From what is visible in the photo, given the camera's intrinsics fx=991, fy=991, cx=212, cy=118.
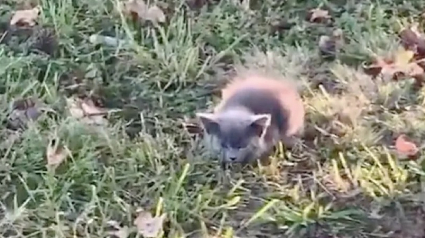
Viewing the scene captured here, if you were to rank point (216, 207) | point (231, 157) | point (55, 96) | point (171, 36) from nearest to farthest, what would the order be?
point (216, 207), point (231, 157), point (55, 96), point (171, 36)

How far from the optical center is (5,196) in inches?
136

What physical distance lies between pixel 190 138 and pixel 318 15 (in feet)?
3.73

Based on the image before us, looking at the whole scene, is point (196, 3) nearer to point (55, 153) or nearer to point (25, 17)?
point (25, 17)

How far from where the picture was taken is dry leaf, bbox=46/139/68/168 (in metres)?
3.56

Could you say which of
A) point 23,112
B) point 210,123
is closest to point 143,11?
point 23,112

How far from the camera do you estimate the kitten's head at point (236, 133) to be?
12.0ft

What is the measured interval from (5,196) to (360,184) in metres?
1.25

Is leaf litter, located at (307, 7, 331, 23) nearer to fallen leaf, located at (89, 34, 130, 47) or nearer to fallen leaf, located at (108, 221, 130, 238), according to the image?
fallen leaf, located at (89, 34, 130, 47)

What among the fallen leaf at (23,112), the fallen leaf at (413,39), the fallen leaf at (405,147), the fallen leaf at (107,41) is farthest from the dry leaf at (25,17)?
the fallen leaf at (405,147)

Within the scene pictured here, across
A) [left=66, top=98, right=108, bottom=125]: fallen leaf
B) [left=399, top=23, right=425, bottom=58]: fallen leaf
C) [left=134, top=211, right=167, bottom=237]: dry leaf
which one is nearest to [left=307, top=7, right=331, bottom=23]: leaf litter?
[left=399, top=23, right=425, bottom=58]: fallen leaf

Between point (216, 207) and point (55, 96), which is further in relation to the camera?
point (55, 96)

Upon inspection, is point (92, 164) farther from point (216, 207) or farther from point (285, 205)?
point (285, 205)

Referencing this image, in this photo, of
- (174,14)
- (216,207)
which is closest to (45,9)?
(174,14)

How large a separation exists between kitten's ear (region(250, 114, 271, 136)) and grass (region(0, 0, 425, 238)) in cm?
14
